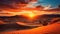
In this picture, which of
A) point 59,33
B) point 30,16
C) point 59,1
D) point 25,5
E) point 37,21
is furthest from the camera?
point 25,5

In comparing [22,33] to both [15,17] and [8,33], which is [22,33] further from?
[15,17]

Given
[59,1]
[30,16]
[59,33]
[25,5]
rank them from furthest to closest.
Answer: [25,5] < [59,1] < [30,16] < [59,33]

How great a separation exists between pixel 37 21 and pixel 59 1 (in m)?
3.08

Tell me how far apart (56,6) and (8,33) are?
19.5ft

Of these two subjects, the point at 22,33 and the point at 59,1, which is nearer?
the point at 22,33

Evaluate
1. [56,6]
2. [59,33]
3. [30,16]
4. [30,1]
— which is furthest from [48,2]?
[59,33]

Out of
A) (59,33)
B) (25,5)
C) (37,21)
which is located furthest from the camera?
(25,5)

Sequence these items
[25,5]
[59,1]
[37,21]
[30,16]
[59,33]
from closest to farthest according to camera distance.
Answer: [59,33] < [37,21] < [30,16] < [59,1] < [25,5]

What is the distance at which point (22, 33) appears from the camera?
6.30 m

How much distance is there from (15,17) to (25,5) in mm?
3482

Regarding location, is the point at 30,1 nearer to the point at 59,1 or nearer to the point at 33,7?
the point at 33,7

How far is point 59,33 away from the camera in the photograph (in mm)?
6074

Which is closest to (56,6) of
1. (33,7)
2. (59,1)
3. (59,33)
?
(59,1)

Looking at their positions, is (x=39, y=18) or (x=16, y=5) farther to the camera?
(x=16, y=5)
